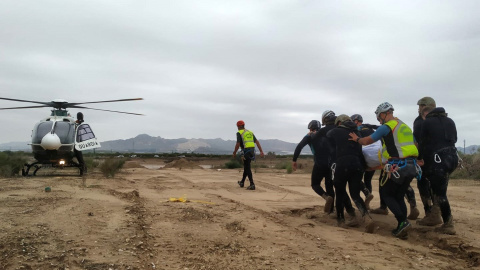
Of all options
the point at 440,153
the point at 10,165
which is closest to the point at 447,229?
the point at 440,153

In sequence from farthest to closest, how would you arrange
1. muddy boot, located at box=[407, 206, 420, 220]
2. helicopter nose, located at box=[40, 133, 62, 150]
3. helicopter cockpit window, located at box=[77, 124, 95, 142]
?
1. helicopter cockpit window, located at box=[77, 124, 95, 142]
2. helicopter nose, located at box=[40, 133, 62, 150]
3. muddy boot, located at box=[407, 206, 420, 220]

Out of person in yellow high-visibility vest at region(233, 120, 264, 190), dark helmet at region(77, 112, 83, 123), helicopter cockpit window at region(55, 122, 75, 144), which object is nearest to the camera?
person in yellow high-visibility vest at region(233, 120, 264, 190)

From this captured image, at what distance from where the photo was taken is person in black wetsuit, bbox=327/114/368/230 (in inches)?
247

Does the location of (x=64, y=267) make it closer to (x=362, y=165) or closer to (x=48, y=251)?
(x=48, y=251)

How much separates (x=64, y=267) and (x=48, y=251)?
0.53m

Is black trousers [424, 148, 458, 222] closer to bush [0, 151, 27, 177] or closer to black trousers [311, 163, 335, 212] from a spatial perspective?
black trousers [311, 163, 335, 212]

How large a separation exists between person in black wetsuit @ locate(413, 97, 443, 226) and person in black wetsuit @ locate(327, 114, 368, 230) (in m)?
1.09

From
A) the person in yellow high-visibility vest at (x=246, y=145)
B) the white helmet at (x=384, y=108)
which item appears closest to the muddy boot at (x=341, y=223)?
the white helmet at (x=384, y=108)

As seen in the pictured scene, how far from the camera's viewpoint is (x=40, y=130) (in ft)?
53.2

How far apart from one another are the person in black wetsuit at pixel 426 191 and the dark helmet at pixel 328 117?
58.6 inches

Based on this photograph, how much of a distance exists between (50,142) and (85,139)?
1.72 m

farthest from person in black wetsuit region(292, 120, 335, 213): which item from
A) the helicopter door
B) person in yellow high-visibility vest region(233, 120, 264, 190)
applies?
the helicopter door

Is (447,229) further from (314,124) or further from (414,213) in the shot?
(314,124)

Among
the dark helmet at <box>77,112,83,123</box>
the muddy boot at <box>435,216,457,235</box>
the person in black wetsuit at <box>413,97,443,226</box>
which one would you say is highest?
the dark helmet at <box>77,112,83,123</box>
